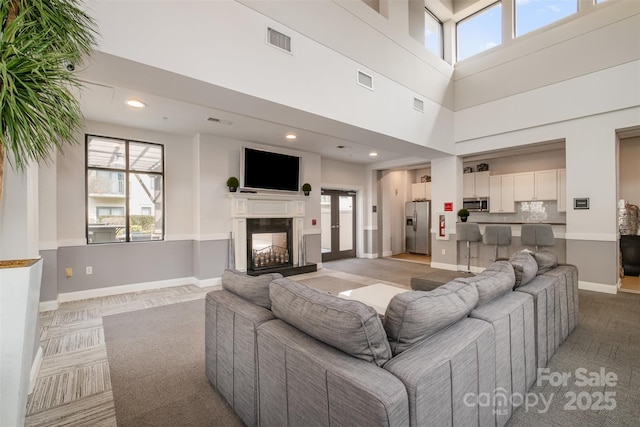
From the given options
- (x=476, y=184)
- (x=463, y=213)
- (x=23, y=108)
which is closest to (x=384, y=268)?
(x=463, y=213)

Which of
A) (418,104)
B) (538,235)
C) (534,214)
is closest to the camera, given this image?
(538,235)

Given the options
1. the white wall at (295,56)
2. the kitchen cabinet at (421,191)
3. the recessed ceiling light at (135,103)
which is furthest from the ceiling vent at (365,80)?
the kitchen cabinet at (421,191)

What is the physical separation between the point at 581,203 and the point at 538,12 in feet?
11.6

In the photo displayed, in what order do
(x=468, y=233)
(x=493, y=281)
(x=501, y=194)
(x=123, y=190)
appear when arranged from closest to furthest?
1. (x=493, y=281)
2. (x=123, y=190)
3. (x=468, y=233)
4. (x=501, y=194)

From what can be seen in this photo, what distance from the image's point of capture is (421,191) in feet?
29.1

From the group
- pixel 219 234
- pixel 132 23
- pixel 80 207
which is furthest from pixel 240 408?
pixel 80 207

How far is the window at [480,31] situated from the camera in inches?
224

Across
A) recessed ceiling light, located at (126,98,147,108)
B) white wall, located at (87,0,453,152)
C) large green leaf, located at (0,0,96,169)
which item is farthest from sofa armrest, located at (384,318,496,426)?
recessed ceiling light, located at (126,98,147,108)

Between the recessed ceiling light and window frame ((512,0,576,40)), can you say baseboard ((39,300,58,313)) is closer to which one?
the recessed ceiling light

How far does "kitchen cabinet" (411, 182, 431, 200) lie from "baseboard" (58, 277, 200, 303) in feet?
22.4

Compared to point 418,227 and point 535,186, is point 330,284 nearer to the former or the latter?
point 418,227

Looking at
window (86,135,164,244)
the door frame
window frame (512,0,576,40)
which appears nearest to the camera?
window (86,135,164,244)

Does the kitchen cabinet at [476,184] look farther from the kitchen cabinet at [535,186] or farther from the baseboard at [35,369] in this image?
the baseboard at [35,369]

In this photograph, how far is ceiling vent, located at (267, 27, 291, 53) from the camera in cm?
321
